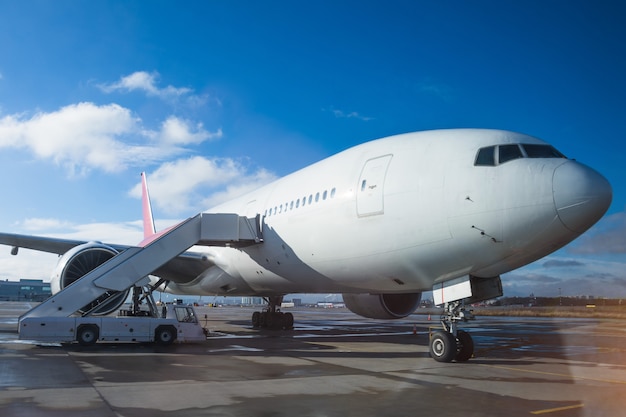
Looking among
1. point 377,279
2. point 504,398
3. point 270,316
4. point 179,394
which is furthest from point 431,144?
point 270,316

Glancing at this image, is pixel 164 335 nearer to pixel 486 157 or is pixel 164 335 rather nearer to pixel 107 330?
pixel 107 330

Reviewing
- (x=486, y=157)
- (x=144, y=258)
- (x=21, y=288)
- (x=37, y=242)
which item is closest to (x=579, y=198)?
(x=486, y=157)

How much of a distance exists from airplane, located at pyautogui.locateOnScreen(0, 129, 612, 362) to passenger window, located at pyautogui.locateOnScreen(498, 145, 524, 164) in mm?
19

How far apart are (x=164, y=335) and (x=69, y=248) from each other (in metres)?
7.21

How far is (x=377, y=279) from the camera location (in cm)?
1049

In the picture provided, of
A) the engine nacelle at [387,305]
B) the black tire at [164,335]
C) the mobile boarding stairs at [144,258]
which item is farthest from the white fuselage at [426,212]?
the black tire at [164,335]

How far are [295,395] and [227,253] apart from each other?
392 inches

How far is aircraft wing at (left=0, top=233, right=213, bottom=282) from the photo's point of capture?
17250 millimetres

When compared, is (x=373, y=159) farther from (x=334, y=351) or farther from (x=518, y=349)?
(x=518, y=349)

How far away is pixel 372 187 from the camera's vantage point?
1010 cm

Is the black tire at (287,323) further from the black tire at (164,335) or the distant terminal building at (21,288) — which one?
the distant terminal building at (21,288)

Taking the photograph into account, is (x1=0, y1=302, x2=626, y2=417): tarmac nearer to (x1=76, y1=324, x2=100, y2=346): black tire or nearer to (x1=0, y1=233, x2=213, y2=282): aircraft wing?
(x1=76, y1=324, x2=100, y2=346): black tire

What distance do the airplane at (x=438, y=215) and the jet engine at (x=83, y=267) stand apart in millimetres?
2392

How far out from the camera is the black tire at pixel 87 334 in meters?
11.7
